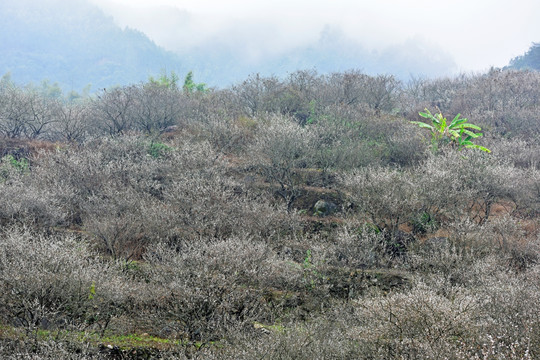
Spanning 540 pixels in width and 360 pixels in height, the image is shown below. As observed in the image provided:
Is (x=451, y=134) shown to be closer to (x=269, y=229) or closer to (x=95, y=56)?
(x=269, y=229)

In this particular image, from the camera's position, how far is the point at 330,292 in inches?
569

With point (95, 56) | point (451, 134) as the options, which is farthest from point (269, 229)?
point (95, 56)

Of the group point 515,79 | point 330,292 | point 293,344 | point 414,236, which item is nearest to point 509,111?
point 515,79

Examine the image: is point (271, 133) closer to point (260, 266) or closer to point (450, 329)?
point (260, 266)

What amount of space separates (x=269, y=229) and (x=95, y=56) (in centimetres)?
16243

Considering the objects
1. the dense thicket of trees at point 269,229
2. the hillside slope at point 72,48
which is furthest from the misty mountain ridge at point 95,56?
the dense thicket of trees at point 269,229

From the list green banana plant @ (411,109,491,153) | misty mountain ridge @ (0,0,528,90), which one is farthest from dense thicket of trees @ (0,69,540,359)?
misty mountain ridge @ (0,0,528,90)

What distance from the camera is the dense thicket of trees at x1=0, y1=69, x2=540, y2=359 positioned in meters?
8.40

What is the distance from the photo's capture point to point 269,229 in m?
16.0

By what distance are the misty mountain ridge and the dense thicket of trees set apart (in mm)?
109010

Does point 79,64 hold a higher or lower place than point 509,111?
higher

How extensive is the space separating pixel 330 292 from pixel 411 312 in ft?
21.2

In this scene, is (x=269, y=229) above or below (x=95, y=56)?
below

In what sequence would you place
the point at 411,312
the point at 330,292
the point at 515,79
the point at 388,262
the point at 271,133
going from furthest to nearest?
the point at 515,79, the point at 271,133, the point at 388,262, the point at 330,292, the point at 411,312
